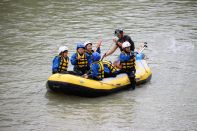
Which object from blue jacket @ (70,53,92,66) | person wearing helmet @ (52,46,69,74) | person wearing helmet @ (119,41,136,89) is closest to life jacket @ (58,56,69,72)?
person wearing helmet @ (52,46,69,74)

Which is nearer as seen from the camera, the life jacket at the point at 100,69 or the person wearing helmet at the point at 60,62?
the life jacket at the point at 100,69

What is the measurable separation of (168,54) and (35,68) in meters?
4.07

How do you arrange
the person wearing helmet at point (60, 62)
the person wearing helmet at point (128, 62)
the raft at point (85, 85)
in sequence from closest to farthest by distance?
1. the raft at point (85, 85)
2. the person wearing helmet at point (60, 62)
3. the person wearing helmet at point (128, 62)

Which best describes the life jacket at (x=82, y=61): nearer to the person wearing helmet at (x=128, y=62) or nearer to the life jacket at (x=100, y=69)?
the life jacket at (x=100, y=69)

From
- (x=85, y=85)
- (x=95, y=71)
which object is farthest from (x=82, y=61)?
(x=85, y=85)

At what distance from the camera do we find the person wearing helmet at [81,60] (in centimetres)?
1024

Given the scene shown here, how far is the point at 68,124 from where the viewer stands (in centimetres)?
855

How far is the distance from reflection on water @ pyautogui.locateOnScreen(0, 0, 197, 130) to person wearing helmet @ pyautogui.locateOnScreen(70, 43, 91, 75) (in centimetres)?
83

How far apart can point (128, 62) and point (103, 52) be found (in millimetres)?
3061

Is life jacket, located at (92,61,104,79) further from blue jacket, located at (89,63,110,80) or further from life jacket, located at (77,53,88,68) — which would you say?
life jacket, located at (77,53,88,68)

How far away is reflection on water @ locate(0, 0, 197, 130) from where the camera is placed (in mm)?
8781

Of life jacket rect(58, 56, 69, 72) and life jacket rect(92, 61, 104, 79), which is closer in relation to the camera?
life jacket rect(92, 61, 104, 79)

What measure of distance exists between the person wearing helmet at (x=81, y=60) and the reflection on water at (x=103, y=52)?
32.7 inches

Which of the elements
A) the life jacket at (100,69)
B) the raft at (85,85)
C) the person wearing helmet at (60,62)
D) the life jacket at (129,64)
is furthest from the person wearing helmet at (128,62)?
the person wearing helmet at (60,62)
